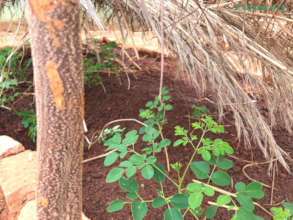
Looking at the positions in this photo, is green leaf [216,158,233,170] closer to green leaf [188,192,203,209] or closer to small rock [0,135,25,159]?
green leaf [188,192,203,209]

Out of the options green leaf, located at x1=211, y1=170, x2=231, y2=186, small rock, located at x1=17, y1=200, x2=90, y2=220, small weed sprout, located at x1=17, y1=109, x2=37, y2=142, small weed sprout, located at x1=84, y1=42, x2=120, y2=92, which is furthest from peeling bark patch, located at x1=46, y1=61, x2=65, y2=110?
small weed sprout, located at x1=84, y1=42, x2=120, y2=92

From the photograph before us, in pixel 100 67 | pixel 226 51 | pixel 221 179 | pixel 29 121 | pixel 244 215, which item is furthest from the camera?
pixel 100 67

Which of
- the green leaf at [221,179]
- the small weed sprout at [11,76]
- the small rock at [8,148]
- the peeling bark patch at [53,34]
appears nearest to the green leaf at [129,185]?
the green leaf at [221,179]

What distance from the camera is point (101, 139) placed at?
1.66 metres

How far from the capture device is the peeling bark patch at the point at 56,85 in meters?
0.66

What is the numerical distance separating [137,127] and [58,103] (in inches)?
38.1

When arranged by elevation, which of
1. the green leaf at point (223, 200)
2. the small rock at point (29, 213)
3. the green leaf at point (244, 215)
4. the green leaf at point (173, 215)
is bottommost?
the small rock at point (29, 213)

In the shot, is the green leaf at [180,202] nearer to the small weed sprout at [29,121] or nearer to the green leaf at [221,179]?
the green leaf at [221,179]

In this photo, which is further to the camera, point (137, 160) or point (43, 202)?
point (137, 160)

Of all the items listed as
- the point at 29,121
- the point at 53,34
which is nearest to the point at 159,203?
the point at 53,34

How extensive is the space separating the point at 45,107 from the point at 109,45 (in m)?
1.75

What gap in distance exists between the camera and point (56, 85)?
679 mm

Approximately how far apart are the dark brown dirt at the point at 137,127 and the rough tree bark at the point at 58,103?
1.40ft

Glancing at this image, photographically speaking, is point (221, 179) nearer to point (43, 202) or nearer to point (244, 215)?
point (244, 215)
